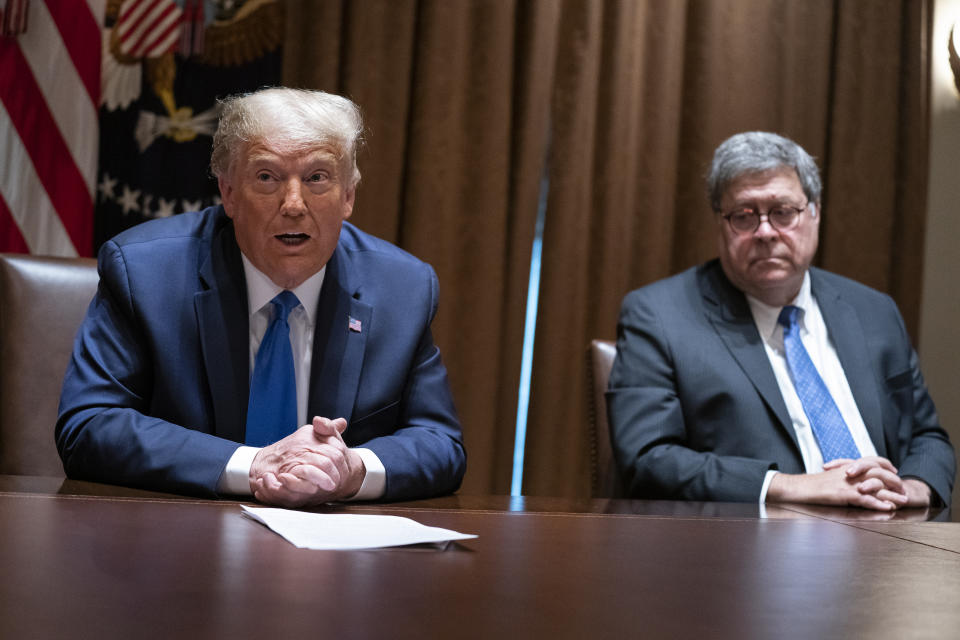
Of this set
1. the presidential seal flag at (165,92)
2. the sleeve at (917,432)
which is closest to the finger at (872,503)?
the sleeve at (917,432)

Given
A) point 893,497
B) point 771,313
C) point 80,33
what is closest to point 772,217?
point 771,313

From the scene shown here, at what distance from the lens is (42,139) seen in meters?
2.96

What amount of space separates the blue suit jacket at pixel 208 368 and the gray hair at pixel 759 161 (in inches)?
41.9

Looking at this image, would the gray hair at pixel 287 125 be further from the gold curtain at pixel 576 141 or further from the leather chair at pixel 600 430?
the gold curtain at pixel 576 141

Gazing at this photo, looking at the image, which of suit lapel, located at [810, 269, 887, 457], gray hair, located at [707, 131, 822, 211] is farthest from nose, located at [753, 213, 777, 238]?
suit lapel, located at [810, 269, 887, 457]

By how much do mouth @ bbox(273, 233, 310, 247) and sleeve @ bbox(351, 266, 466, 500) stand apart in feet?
0.98

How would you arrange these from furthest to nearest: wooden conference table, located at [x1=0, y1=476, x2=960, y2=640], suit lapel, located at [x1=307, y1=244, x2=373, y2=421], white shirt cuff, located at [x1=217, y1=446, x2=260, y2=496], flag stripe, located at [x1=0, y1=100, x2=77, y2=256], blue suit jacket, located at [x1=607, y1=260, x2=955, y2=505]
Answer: flag stripe, located at [x1=0, y1=100, x2=77, y2=256], blue suit jacket, located at [x1=607, y1=260, x2=955, y2=505], suit lapel, located at [x1=307, y1=244, x2=373, y2=421], white shirt cuff, located at [x1=217, y1=446, x2=260, y2=496], wooden conference table, located at [x1=0, y1=476, x2=960, y2=640]

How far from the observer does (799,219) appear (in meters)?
2.66

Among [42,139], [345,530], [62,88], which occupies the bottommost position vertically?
[345,530]

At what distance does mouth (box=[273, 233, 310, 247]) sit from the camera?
1913 millimetres

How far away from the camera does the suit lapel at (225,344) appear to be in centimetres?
182

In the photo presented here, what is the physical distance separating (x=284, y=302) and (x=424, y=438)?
38 centimetres

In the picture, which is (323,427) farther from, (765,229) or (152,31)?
(152,31)

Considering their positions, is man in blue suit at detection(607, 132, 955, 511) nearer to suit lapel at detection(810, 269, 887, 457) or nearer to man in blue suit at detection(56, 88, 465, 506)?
suit lapel at detection(810, 269, 887, 457)
